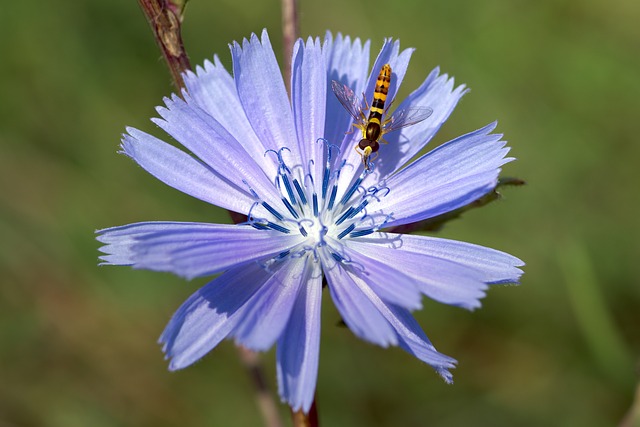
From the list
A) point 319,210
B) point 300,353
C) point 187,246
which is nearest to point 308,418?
point 300,353

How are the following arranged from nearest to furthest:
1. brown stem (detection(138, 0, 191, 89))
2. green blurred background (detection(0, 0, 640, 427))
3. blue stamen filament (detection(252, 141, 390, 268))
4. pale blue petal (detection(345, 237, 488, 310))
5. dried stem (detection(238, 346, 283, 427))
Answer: pale blue petal (detection(345, 237, 488, 310)) < brown stem (detection(138, 0, 191, 89)) < blue stamen filament (detection(252, 141, 390, 268)) < dried stem (detection(238, 346, 283, 427)) < green blurred background (detection(0, 0, 640, 427))

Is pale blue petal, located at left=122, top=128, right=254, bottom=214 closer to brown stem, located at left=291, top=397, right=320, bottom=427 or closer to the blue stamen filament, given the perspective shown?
the blue stamen filament

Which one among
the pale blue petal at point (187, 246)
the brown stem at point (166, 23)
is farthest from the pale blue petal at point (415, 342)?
the brown stem at point (166, 23)

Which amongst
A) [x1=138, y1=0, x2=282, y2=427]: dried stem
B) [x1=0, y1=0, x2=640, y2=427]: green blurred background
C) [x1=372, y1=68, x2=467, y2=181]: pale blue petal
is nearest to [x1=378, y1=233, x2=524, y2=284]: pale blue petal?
[x1=372, y1=68, x2=467, y2=181]: pale blue petal

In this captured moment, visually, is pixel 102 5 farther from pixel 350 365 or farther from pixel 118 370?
pixel 350 365

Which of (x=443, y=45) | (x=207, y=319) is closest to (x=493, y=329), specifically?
(x=443, y=45)

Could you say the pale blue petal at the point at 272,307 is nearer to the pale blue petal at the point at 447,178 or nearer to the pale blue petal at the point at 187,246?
the pale blue petal at the point at 187,246

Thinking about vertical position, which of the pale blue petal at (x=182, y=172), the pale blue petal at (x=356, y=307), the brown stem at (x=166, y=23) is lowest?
the pale blue petal at (x=356, y=307)
